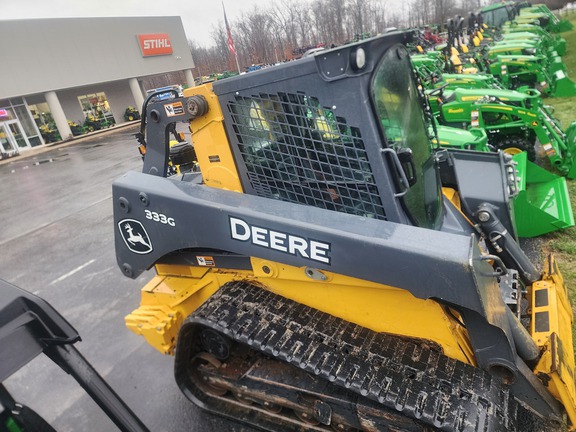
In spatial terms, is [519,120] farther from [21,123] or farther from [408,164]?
[21,123]

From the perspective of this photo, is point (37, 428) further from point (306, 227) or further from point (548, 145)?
point (548, 145)

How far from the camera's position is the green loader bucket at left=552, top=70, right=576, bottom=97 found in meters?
11.3

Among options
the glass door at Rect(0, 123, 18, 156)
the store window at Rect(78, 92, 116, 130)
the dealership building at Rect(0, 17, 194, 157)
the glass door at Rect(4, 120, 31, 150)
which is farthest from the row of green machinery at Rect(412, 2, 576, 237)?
the store window at Rect(78, 92, 116, 130)

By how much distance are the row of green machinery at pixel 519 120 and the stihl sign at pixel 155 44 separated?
78.2 feet

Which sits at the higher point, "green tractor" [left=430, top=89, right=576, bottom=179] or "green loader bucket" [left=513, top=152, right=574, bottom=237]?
"green tractor" [left=430, top=89, right=576, bottom=179]

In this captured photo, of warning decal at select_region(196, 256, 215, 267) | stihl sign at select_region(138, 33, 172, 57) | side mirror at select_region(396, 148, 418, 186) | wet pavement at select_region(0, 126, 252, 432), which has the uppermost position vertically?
stihl sign at select_region(138, 33, 172, 57)

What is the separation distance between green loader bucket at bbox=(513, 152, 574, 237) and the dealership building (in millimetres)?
25052

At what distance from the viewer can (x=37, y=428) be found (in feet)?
5.67

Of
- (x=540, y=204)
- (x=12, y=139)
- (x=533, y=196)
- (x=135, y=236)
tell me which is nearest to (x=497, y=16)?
(x=533, y=196)

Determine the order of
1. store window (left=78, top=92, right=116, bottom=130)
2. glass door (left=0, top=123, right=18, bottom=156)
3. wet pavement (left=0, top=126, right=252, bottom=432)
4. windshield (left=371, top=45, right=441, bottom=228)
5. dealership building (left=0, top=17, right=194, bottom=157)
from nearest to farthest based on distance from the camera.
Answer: windshield (left=371, top=45, right=441, bottom=228) → wet pavement (left=0, top=126, right=252, bottom=432) → glass door (left=0, top=123, right=18, bottom=156) → dealership building (left=0, top=17, right=194, bottom=157) → store window (left=78, top=92, right=116, bottom=130)

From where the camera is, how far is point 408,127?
267 centimetres

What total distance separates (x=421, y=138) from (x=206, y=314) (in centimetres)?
187

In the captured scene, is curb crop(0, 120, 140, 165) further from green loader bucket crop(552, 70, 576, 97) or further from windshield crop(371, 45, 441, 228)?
windshield crop(371, 45, 441, 228)

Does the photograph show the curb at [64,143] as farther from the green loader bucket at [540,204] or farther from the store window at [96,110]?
the green loader bucket at [540,204]
